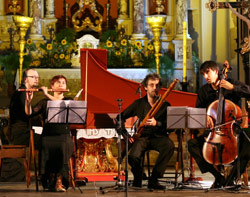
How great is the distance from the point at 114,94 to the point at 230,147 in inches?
69.9

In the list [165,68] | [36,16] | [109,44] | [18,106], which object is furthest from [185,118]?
[36,16]

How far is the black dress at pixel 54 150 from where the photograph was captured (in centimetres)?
661

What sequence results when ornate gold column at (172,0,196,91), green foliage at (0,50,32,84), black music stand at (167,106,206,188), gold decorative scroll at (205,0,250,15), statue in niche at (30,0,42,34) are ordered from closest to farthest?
black music stand at (167,106,206,188)
gold decorative scroll at (205,0,250,15)
green foliage at (0,50,32,84)
ornate gold column at (172,0,196,91)
statue in niche at (30,0,42,34)

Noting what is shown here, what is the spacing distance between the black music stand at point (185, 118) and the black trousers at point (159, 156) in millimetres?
299

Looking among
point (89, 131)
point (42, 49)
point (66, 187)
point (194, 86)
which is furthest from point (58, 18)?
point (66, 187)

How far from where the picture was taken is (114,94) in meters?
7.29

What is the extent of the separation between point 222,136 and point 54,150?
1912 mm

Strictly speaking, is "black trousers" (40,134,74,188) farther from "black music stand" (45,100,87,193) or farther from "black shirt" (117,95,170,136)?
"black shirt" (117,95,170,136)

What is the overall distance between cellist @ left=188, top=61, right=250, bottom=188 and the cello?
0.33ft

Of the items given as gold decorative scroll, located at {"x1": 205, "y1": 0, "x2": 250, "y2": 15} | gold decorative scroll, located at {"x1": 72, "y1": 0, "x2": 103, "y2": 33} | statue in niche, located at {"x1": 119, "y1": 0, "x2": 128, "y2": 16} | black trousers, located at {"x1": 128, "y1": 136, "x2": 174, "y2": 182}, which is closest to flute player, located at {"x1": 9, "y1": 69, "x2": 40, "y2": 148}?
black trousers, located at {"x1": 128, "y1": 136, "x2": 174, "y2": 182}

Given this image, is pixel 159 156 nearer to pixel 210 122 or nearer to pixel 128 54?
pixel 210 122

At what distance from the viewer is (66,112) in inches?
247

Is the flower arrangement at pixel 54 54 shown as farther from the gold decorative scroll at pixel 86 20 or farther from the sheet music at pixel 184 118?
the sheet music at pixel 184 118

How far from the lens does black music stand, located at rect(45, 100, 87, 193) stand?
625 centimetres
